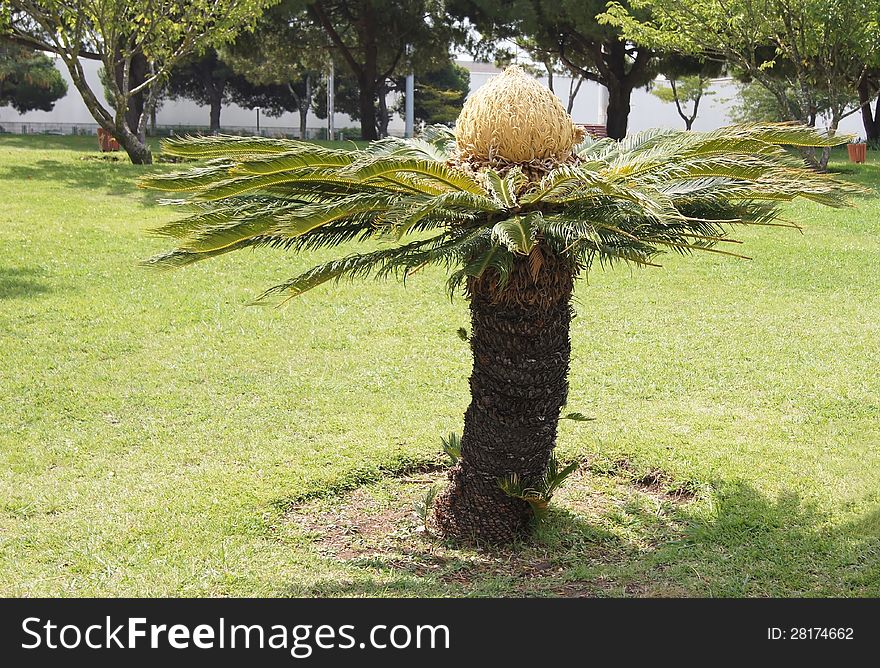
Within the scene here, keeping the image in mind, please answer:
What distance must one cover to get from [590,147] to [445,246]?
54.5 inches

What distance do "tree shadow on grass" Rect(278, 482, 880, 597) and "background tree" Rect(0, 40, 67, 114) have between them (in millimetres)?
38765

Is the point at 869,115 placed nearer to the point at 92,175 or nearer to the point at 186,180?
the point at 92,175

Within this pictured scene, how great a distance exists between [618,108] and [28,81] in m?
28.1

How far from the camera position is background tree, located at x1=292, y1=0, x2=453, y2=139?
26.4 meters

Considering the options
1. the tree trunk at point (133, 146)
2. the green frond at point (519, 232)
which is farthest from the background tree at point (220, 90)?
the green frond at point (519, 232)

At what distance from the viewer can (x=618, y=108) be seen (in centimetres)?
2589

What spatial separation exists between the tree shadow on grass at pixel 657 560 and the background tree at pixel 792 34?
13.0 metres

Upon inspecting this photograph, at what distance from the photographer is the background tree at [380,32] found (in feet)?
86.5

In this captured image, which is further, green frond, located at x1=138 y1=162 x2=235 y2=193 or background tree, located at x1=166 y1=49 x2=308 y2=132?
background tree, located at x1=166 y1=49 x2=308 y2=132

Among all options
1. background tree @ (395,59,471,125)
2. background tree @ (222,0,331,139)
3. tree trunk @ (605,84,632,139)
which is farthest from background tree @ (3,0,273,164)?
background tree @ (395,59,471,125)

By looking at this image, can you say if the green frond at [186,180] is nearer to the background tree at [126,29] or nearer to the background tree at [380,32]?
the background tree at [126,29]

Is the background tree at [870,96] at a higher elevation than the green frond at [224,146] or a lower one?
higher

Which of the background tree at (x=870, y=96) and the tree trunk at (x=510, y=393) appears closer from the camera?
the tree trunk at (x=510, y=393)

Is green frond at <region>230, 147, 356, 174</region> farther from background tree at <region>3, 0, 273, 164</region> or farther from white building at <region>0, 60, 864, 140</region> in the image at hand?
white building at <region>0, 60, 864, 140</region>
